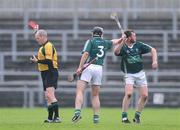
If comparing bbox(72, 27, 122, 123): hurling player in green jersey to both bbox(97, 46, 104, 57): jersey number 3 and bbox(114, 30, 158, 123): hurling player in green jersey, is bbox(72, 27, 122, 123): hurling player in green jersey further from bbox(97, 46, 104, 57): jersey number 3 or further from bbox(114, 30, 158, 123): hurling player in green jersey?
bbox(114, 30, 158, 123): hurling player in green jersey

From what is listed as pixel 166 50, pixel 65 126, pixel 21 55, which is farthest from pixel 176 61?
pixel 65 126

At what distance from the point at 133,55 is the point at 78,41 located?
14034 millimetres

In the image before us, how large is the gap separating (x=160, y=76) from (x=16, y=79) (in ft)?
16.4

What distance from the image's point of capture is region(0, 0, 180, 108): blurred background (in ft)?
107

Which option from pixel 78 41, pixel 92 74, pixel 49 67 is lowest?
pixel 92 74

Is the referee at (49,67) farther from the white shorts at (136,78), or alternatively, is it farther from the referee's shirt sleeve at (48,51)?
the white shorts at (136,78)

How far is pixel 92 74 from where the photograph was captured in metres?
Result: 20.5

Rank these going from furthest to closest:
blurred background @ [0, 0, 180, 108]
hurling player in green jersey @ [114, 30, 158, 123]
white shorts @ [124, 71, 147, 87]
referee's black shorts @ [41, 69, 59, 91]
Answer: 1. blurred background @ [0, 0, 180, 108]
2. white shorts @ [124, 71, 147, 87]
3. hurling player in green jersey @ [114, 30, 158, 123]
4. referee's black shorts @ [41, 69, 59, 91]

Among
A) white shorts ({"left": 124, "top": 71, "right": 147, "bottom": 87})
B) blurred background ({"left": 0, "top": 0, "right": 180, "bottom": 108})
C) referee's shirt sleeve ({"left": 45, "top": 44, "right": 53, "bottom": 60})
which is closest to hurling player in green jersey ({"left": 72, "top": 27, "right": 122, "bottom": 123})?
referee's shirt sleeve ({"left": 45, "top": 44, "right": 53, "bottom": 60})

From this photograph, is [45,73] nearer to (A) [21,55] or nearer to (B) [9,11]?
(A) [21,55]

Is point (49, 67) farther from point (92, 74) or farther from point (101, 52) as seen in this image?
point (101, 52)

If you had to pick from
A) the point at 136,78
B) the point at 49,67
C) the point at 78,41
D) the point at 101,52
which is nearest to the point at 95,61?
the point at 101,52

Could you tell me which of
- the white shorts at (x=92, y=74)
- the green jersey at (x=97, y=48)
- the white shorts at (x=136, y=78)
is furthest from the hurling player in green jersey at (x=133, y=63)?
the white shorts at (x=92, y=74)

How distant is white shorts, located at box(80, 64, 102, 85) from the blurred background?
1156cm
